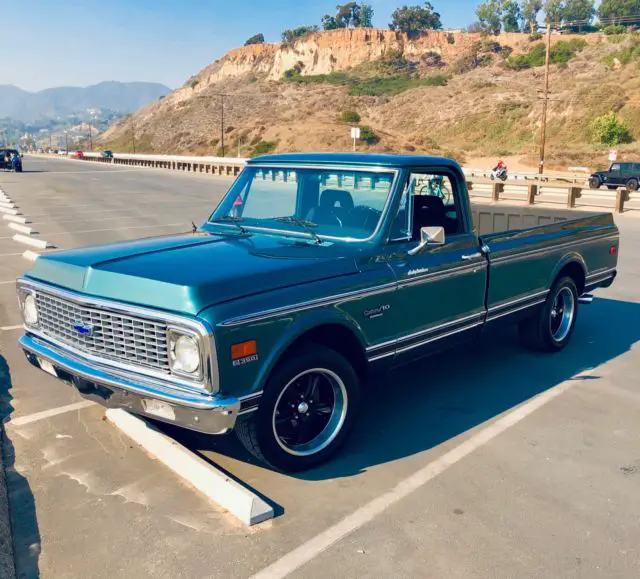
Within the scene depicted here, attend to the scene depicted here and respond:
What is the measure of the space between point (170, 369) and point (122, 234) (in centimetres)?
1248

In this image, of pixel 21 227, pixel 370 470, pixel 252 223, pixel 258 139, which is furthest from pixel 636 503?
pixel 258 139

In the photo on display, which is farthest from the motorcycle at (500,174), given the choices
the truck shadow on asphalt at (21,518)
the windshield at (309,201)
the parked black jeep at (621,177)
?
the truck shadow on asphalt at (21,518)

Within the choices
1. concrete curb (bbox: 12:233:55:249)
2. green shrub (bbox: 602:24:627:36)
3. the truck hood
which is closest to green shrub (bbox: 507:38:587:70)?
A: green shrub (bbox: 602:24:627:36)

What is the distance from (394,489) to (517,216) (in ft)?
13.6

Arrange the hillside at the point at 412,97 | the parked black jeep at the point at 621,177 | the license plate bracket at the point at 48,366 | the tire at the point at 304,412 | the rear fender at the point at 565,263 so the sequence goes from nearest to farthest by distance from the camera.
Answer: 1. the tire at the point at 304,412
2. the license plate bracket at the point at 48,366
3. the rear fender at the point at 565,263
4. the parked black jeep at the point at 621,177
5. the hillside at the point at 412,97

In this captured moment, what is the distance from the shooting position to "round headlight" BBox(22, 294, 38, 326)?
4555 millimetres

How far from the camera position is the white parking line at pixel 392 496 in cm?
328

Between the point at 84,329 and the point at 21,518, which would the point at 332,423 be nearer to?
the point at 84,329

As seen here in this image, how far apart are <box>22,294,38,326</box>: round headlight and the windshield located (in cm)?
157

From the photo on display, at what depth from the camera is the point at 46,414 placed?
514 centimetres

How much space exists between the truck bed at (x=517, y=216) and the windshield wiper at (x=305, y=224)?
2538mm

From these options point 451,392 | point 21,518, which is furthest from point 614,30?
point 21,518

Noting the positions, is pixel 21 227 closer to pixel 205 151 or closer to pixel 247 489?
pixel 247 489

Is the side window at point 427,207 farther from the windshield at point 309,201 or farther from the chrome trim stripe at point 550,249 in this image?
the chrome trim stripe at point 550,249
